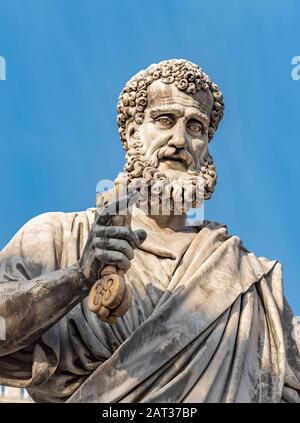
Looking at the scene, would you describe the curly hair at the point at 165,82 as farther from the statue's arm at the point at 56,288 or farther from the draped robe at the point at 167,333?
the statue's arm at the point at 56,288

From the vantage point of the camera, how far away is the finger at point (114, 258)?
1060cm

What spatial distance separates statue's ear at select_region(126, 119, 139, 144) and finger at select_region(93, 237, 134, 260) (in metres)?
2.32

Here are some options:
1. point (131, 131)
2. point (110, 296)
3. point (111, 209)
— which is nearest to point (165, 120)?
point (131, 131)

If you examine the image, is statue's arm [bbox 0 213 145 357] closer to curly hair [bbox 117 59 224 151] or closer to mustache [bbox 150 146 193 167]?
mustache [bbox 150 146 193 167]

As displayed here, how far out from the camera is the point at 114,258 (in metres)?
10.6

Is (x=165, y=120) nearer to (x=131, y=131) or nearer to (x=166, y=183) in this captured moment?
(x=131, y=131)

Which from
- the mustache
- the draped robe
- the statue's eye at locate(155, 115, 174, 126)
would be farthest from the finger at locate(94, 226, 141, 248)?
the statue's eye at locate(155, 115, 174, 126)

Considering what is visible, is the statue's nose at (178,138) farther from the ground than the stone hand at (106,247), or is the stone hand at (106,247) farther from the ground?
the statue's nose at (178,138)

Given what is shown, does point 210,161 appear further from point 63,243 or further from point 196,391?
point 196,391

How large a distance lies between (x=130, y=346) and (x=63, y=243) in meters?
1.31

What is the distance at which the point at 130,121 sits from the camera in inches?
513

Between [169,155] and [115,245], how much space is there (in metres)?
2.10

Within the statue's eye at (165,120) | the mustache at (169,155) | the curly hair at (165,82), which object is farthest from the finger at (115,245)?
the curly hair at (165,82)

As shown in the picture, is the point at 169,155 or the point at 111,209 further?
the point at 169,155
